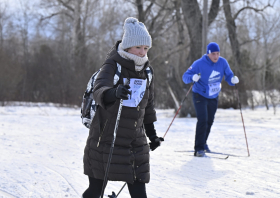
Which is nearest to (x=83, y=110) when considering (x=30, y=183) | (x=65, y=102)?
(x=30, y=183)

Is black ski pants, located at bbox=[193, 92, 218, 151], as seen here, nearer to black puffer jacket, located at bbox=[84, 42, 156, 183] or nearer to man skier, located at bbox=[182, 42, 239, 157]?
man skier, located at bbox=[182, 42, 239, 157]

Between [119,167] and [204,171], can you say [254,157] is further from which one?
[119,167]

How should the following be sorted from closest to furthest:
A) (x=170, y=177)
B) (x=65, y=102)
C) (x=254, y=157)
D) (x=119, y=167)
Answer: (x=119, y=167) < (x=170, y=177) < (x=254, y=157) < (x=65, y=102)

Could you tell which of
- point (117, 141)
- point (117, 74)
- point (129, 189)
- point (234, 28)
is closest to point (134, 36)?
point (117, 74)

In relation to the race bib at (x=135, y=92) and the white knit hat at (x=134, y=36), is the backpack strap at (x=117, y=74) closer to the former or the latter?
the race bib at (x=135, y=92)

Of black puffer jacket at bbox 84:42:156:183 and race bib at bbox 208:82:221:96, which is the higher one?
race bib at bbox 208:82:221:96

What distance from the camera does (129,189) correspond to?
8.97 feet

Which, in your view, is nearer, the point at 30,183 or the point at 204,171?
the point at 30,183

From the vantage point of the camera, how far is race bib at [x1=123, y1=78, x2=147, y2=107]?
2.66 m

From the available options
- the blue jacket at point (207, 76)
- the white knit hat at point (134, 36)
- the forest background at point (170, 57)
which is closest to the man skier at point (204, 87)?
the blue jacket at point (207, 76)

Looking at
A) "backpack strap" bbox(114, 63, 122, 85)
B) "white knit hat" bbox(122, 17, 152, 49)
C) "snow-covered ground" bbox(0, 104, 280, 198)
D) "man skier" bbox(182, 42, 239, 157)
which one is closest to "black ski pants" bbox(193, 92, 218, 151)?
"man skier" bbox(182, 42, 239, 157)

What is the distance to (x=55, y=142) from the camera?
741cm

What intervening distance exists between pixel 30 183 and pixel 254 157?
141 inches

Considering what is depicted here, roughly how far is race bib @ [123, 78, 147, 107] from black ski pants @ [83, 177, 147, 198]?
0.58m
